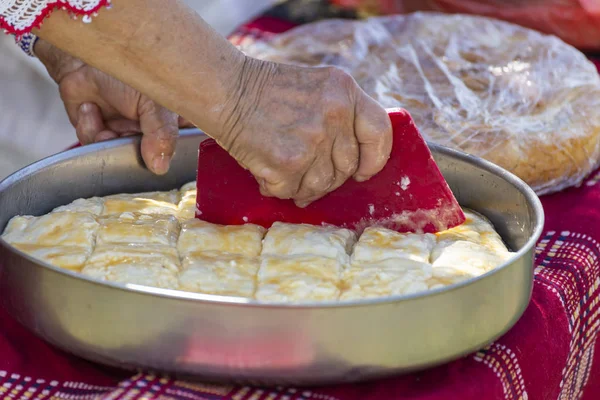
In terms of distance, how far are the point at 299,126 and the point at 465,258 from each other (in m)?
0.40

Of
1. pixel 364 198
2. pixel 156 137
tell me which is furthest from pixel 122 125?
pixel 364 198

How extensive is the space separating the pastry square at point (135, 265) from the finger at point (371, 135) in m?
0.42

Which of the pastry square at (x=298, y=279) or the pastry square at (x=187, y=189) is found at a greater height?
the pastry square at (x=298, y=279)

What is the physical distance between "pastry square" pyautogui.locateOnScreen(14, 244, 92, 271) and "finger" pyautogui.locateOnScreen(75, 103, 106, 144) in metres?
0.55

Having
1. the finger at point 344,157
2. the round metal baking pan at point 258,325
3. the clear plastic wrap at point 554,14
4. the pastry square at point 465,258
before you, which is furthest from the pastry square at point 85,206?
the clear plastic wrap at point 554,14

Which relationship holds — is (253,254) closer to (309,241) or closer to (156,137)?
(309,241)

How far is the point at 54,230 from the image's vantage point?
59.1 inches

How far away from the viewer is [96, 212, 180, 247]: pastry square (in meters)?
1.49

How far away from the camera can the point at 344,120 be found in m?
1.41

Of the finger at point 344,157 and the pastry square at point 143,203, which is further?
the pastry square at point 143,203

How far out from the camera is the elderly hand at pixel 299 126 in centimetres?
136

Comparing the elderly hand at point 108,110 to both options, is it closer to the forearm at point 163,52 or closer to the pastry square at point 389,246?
the forearm at point 163,52

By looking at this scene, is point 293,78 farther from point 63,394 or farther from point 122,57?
point 63,394

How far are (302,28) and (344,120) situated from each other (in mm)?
1551
